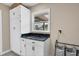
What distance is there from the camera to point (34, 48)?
1110mm

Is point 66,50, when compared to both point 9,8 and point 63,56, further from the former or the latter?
point 9,8

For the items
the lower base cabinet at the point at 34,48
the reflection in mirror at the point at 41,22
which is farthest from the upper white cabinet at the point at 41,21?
the lower base cabinet at the point at 34,48

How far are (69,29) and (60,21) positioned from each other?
130 millimetres

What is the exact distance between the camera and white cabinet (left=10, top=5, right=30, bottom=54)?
3.67ft

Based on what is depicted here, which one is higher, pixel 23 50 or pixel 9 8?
pixel 9 8

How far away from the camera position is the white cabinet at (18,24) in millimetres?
1118

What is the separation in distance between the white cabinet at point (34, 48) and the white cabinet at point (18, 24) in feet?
0.25

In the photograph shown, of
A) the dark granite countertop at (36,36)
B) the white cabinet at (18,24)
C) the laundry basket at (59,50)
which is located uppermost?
the white cabinet at (18,24)

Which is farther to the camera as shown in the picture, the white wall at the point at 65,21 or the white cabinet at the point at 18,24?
the white cabinet at the point at 18,24

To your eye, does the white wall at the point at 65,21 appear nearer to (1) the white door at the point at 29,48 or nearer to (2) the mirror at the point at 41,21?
(2) the mirror at the point at 41,21

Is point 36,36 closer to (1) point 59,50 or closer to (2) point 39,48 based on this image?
(2) point 39,48

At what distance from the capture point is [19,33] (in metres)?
1.12

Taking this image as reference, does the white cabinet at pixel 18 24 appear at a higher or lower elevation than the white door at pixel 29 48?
higher

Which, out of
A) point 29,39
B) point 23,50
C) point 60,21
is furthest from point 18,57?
point 60,21
